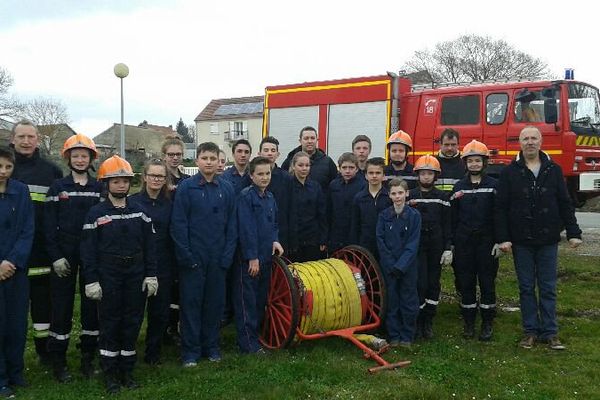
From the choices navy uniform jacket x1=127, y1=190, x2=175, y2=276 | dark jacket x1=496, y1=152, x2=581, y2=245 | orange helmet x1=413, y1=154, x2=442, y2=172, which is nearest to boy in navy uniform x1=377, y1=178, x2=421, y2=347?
orange helmet x1=413, y1=154, x2=442, y2=172

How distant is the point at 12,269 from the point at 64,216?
0.63m

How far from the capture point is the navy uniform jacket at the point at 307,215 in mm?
Result: 6492

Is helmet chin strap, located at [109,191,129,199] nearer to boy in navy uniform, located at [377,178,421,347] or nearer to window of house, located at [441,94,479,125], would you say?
boy in navy uniform, located at [377,178,421,347]

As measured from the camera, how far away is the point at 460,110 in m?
12.4

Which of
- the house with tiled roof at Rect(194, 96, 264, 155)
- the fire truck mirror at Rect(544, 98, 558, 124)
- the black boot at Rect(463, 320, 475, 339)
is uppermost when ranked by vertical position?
the house with tiled roof at Rect(194, 96, 264, 155)

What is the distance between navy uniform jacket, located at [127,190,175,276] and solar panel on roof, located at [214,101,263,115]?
50.0 metres

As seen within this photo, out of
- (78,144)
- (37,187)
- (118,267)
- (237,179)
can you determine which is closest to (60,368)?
(118,267)

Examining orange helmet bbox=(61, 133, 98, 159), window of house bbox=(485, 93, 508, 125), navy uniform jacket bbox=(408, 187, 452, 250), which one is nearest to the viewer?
orange helmet bbox=(61, 133, 98, 159)

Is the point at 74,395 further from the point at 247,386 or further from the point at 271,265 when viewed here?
the point at 271,265

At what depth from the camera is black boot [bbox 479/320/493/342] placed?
6332mm

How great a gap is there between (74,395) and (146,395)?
0.60 metres

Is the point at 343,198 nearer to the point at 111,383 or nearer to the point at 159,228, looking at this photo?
the point at 159,228

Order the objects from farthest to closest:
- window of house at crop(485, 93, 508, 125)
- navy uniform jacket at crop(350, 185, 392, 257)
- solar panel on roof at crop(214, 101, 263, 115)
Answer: solar panel on roof at crop(214, 101, 263, 115)
window of house at crop(485, 93, 508, 125)
navy uniform jacket at crop(350, 185, 392, 257)

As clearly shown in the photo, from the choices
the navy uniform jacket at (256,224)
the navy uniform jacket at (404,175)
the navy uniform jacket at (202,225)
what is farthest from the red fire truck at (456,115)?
the navy uniform jacket at (202,225)
